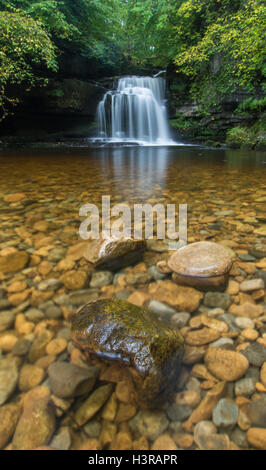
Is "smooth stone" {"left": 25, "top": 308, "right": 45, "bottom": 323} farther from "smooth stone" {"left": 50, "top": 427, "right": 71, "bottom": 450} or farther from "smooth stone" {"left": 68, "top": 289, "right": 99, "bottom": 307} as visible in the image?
"smooth stone" {"left": 50, "top": 427, "right": 71, "bottom": 450}

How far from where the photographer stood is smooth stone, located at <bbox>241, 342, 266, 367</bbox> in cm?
92

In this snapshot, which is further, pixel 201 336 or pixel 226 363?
pixel 201 336

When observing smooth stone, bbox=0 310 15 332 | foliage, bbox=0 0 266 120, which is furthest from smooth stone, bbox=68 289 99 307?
foliage, bbox=0 0 266 120

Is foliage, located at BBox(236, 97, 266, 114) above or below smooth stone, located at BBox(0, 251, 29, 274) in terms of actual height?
above

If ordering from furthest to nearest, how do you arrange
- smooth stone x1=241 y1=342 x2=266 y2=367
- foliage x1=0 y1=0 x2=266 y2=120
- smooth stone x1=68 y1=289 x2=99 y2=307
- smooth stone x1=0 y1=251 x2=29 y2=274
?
foliage x1=0 y1=0 x2=266 y2=120 < smooth stone x1=0 y1=251 x2=29 y2=274 < smooth stone x1=68 y1=289 x2=99 y2=307 < smooth stone x1=241 y1=342 x2=266 y2=367

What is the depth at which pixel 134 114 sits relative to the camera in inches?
Answer: 547

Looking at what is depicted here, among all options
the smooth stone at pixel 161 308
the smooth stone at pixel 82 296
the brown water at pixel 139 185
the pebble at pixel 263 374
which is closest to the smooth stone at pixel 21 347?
the smooth stone at pixel 82 296

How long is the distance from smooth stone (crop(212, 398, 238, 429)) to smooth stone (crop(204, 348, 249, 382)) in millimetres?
88

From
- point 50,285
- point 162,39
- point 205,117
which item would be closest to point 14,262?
point 50,285

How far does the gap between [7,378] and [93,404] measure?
347 millimetres

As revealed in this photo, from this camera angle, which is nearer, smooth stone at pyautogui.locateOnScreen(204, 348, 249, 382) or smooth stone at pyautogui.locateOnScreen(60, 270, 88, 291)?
smooth stone at pyautogui.locateOnScreen(204, 348, 249, 382)

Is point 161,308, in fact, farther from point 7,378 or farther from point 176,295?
point 7,378

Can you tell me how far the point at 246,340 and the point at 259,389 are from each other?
217 mm

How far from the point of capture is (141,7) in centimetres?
1484
